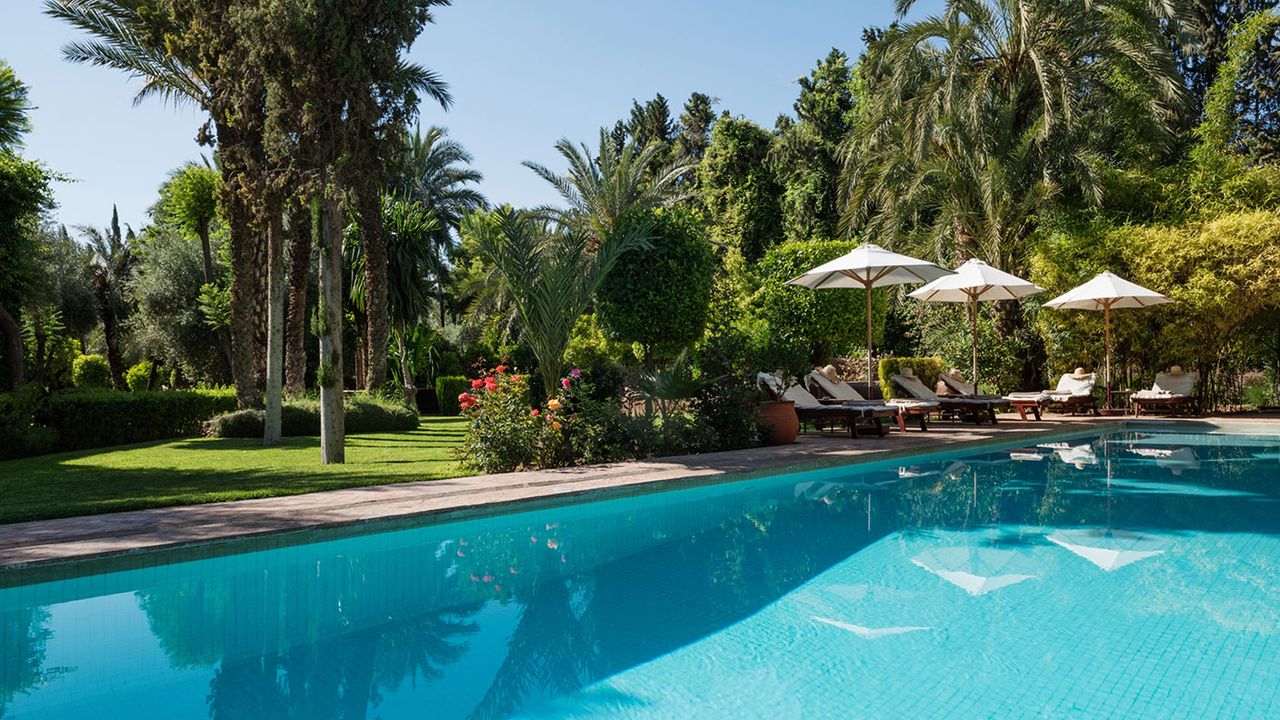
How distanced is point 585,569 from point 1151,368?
→ 54.1ft

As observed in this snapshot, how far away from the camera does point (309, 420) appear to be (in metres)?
14.5

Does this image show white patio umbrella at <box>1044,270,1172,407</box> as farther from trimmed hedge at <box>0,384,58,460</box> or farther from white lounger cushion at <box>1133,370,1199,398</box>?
trimmed hedge at <box>0,384,58,460</box>

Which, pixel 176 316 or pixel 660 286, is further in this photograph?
pixel 176 316

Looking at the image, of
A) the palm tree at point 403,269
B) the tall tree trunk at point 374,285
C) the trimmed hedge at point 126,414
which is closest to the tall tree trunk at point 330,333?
the trimmed hedge at point 126,414

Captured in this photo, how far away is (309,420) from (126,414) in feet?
9.60

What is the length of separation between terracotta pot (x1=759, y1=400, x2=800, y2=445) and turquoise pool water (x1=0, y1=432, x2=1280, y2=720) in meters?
3.64

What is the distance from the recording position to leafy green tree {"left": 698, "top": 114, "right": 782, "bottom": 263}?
3031cm

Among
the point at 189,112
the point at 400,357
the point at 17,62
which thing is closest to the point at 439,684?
the point at 189,112

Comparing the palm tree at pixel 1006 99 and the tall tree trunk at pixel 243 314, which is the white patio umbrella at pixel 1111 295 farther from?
the tall tree trunk at pixel 243 314

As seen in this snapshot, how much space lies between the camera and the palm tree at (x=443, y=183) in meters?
35.4

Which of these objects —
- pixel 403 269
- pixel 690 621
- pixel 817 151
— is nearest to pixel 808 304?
pixel 690 621

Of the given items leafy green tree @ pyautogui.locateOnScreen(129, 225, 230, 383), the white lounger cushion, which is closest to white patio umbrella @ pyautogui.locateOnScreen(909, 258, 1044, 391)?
the white lounger cushion

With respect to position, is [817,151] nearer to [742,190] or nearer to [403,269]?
[742,190]

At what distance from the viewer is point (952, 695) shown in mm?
3574
